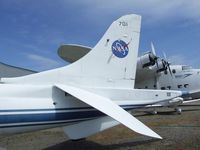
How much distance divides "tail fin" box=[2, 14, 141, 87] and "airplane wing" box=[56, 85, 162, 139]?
0.71 meters

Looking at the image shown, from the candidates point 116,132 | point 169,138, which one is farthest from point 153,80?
point 169,138

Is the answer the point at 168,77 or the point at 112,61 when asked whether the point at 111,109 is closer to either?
the point at 112,61

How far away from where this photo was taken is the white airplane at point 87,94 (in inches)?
279

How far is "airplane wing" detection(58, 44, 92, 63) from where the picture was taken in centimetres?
2419

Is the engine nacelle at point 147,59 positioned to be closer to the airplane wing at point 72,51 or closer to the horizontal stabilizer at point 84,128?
the airplane wing at point 72,51

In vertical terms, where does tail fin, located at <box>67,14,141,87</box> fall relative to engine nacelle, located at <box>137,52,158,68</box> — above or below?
below

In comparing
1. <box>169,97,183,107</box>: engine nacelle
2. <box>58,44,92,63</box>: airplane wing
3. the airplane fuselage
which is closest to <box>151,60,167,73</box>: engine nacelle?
<box>169,97,183,107</box>: engine nacelle

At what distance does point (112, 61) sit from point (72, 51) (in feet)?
51.1

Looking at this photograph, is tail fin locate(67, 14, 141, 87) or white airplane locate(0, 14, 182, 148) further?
tail fin locate(67, 14, 141, 87)

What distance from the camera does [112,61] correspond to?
9.27m

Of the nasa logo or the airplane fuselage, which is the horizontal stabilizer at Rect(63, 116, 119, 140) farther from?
the nasa logo

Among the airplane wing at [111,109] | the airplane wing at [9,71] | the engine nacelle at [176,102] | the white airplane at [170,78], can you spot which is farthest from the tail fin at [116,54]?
the white airplane at [170,78]

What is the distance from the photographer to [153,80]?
28.1 m

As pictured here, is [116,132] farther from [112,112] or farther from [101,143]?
[112,112]
